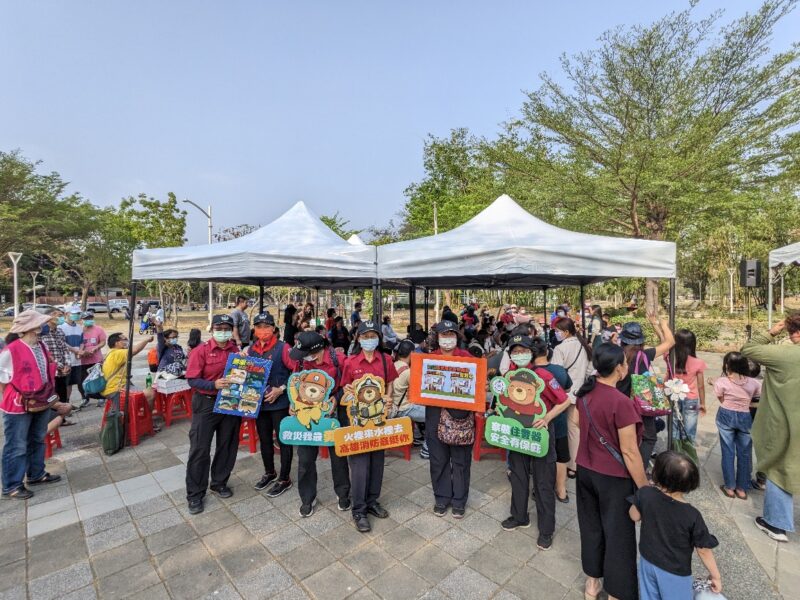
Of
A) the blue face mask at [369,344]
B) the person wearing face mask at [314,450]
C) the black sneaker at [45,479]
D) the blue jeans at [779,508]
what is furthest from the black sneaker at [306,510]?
the blue jeans at [779,508]

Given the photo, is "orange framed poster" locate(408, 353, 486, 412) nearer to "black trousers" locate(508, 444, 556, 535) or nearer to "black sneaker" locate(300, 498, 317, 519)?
"black trousers" locate(508, 444, 556, 535)

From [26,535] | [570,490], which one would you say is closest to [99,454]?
[26,535]

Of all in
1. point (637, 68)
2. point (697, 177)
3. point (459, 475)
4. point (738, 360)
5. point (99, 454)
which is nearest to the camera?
point (459, 475)

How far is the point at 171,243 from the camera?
816 inches

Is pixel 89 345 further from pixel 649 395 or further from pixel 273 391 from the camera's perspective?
pixel 649 395

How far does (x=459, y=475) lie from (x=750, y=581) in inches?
78.1

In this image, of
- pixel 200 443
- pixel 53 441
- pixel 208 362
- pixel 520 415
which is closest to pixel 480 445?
pixel 520 415

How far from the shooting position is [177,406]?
632 cm

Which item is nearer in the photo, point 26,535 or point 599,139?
point 26,535

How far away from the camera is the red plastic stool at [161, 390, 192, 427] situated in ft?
18.7

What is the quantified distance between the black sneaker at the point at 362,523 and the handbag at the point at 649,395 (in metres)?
2.61

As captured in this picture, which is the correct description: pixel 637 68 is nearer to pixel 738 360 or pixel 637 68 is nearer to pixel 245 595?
pixel 738 360

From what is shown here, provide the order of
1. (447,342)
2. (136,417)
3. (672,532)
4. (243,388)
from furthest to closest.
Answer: (136,417), (243,388), (447,342), (672,532)

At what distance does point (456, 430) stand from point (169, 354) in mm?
4514
